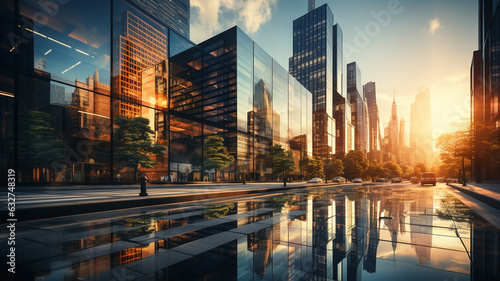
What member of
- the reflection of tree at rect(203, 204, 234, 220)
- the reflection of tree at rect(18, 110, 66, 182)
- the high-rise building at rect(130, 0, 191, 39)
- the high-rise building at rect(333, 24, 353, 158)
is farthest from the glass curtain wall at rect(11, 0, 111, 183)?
the high-rise building at rect(130, 0, 191, 39)

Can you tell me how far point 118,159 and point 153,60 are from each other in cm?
1363

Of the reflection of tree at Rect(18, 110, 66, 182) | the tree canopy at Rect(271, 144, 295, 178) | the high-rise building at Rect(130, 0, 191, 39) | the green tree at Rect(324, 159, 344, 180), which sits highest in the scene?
the high-rise building at Rect(130, 0, 191, 39)

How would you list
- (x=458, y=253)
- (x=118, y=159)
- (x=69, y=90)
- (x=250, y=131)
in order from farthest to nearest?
(x=250, y=131), (x=118, y=159), (x=69, y=90), (x=458, y=253)

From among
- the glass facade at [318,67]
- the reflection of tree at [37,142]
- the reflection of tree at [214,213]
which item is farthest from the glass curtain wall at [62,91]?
the glass facade at [318,67]

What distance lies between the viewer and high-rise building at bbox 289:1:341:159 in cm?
9400

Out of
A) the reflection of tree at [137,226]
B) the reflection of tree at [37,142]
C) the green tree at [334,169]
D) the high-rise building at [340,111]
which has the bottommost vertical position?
the green tree at [334,169]

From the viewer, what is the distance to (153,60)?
27922 millimetres

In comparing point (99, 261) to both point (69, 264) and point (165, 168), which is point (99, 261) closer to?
point (69, 264)

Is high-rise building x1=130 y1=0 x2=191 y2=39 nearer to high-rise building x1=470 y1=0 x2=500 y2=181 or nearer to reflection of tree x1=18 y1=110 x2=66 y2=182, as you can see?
reflection of tree x1=18 y1=110 x2=66 y2=182

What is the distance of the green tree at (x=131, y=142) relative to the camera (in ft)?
73.6

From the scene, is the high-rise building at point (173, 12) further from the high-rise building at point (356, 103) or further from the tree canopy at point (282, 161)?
the tree canopy at point (282, 161)

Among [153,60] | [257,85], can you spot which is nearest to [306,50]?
[257,85]

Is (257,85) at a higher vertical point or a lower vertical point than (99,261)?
higher

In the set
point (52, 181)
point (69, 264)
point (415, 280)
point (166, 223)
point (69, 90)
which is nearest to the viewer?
point (415, 280)
